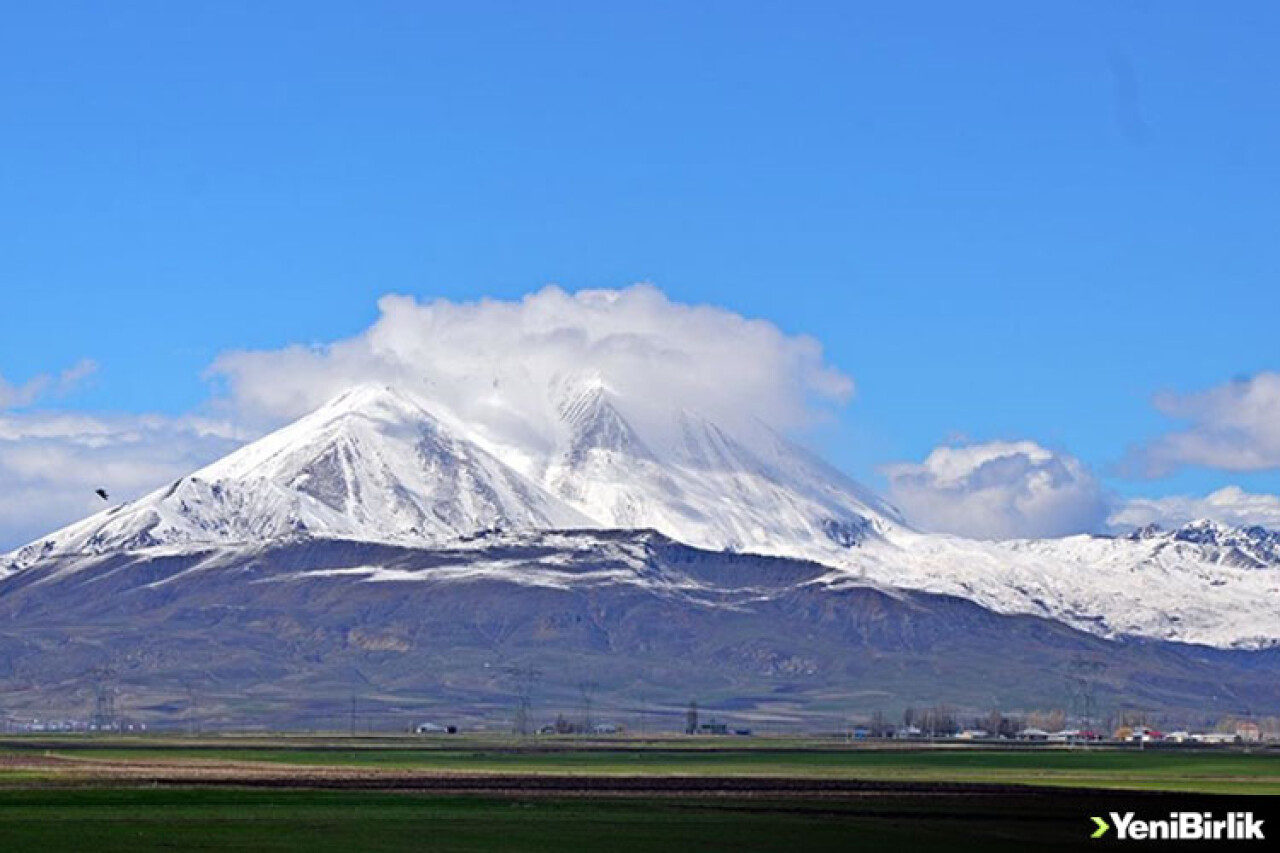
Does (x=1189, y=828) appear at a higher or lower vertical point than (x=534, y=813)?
lower

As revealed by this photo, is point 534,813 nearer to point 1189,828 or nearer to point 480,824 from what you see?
point 480,824

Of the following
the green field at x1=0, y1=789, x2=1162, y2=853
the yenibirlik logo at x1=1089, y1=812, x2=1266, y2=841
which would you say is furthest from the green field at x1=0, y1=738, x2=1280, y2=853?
the yenibirlik logo at x1=1089, y1=812, x2=1266, y2=841

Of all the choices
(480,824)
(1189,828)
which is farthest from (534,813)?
(1189,828)

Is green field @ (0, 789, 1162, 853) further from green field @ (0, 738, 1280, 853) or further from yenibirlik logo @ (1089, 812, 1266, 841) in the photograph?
yenibirlik logo @ (1089, 812, 1266, 841)

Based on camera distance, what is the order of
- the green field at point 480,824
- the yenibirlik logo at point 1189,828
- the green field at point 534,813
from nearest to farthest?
the green field at point 480,824, the green field at point 534,813, the yenibirlik logo at point 1189,828

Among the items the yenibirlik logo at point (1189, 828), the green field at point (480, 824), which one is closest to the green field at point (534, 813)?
the green field at point (480, 824)

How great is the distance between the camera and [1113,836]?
5098 inches

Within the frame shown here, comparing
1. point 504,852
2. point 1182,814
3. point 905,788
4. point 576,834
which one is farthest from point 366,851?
point 905,788

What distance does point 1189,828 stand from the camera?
12812 centimetres

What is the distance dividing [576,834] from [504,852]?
11.2 metres

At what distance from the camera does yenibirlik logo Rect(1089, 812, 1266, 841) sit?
122 m

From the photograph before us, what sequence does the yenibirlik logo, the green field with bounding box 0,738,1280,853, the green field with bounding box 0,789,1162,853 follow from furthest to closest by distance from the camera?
the yenibirlik logo
the green field with bounding box 0,738,1280,853
the green field with bounding box 0,789,1162,853

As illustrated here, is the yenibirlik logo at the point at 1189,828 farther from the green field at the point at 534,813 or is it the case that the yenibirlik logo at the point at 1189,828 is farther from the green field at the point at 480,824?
the green field at the point at 480,824

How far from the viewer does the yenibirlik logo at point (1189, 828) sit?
122 metres
